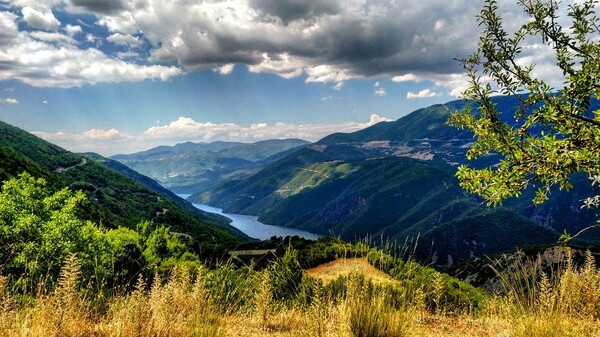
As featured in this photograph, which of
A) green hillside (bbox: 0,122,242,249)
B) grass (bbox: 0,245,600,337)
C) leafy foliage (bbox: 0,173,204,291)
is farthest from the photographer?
green hillside (bbox: 0,122,242,249)

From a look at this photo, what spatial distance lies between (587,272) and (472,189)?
278cm

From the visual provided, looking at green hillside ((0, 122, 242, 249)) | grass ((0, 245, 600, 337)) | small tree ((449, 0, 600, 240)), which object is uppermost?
small tree ((449, 0, 600, 240))

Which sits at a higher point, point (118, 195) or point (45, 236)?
point (45, 236)

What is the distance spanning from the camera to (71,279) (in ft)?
15.7

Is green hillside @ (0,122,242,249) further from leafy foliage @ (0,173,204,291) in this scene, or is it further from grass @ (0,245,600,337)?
grass @ (0,245,600,337)

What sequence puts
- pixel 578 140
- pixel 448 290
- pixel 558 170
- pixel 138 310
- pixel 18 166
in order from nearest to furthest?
pixel 138 310, pixel 558 170, pixel 578 140, pixel 448 290, pixel 18 166

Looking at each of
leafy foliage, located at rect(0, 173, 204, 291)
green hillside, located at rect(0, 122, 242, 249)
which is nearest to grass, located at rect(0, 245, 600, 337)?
leafy foliage, located at rect(0, 173, 204, 291)

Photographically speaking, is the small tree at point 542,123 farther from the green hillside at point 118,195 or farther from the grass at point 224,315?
the green hillside at point 118,195

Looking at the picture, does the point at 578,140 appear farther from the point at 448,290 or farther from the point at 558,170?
the point at 448,290

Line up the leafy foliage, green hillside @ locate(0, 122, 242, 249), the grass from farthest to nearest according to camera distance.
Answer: green hillside @ locate(0, 122, 242, 249) → the leafy foliage → the grass

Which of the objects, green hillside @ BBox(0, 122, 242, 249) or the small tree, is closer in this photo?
the small tree

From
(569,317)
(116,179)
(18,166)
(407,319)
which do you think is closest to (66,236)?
(407,319)

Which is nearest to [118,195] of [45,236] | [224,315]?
[45,236]

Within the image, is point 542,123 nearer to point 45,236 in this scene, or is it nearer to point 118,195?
point 45,236
